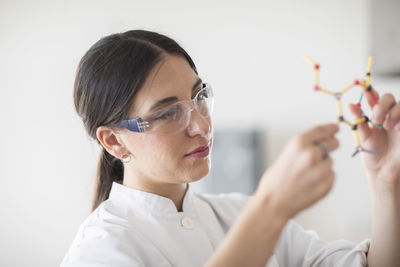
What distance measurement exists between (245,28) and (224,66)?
0.32 metres

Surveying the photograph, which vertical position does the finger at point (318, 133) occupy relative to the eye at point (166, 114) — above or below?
above

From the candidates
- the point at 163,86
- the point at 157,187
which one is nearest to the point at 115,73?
the point at 163,86

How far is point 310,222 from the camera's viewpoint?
9.41 ft

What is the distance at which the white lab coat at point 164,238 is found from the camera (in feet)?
3.24

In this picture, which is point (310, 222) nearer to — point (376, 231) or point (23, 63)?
point (376, 231)

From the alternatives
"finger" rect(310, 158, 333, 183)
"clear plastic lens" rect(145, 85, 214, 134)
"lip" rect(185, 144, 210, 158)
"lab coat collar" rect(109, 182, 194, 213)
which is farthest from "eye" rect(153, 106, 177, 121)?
"finger" rect(310, 158, 333, 183)

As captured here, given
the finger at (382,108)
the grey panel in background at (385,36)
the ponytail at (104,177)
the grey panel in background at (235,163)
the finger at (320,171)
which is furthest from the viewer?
the grey panel in background at (235,163)

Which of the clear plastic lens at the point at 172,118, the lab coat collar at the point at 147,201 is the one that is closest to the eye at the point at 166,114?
the clear plastic lens at the point at 172,118

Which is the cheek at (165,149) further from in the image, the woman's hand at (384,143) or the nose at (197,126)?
the woman's hand at (384,143)

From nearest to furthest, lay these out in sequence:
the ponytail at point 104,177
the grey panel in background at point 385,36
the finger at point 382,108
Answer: the finger at point 382,108, the ponytail at point 104,177, the grey panel in background at point 385,36

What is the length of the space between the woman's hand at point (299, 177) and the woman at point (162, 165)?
0.66ft

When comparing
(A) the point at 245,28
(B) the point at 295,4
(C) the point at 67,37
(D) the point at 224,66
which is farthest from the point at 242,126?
(C) the point at 67,37

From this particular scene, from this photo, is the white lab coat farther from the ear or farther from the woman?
the ear

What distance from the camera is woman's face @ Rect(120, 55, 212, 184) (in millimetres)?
1066
